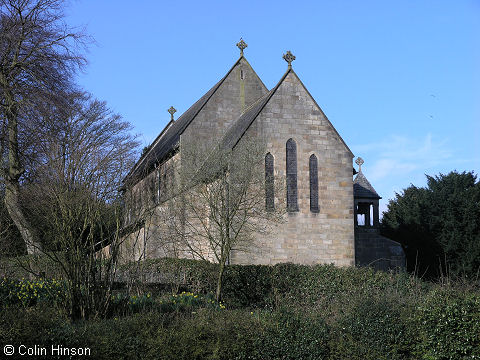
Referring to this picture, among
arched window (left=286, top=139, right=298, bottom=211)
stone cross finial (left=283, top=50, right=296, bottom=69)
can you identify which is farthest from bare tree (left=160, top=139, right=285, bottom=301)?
stone cross finial (left=283, top=50, right=296, bottom=69)

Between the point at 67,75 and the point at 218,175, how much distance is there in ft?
32.4

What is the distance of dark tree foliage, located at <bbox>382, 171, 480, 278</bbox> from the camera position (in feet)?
105

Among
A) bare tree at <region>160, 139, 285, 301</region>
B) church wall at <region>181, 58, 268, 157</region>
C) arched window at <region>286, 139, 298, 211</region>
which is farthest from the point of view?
church wall at <region>181, 58, 268, 157</region>

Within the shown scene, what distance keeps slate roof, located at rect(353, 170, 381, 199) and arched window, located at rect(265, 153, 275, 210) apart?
9600mm

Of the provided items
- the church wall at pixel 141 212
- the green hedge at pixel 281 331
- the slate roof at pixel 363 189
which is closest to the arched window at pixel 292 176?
the church wall at pixel 141 212

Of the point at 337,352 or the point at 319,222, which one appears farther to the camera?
the point at 319,222

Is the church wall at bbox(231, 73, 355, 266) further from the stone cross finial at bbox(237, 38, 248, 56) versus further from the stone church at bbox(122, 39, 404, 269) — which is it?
the stone cross finial at bbox(237, 38, 248, 56)

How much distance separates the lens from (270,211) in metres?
21.6

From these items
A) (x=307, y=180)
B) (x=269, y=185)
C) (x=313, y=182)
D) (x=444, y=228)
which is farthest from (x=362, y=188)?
(x=269, y=185)

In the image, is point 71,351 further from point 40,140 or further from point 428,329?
point 40,140

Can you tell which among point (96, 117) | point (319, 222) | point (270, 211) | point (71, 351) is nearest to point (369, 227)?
point (319, 222)

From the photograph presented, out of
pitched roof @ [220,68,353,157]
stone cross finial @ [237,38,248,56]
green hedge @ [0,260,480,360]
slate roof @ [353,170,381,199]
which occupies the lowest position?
green hedge @ [0,260,480,360]

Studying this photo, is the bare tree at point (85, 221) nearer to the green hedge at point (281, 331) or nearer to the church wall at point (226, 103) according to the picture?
the green hedge at point (281, 331)

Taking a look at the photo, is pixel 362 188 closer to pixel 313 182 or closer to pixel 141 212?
pixel 313 182
